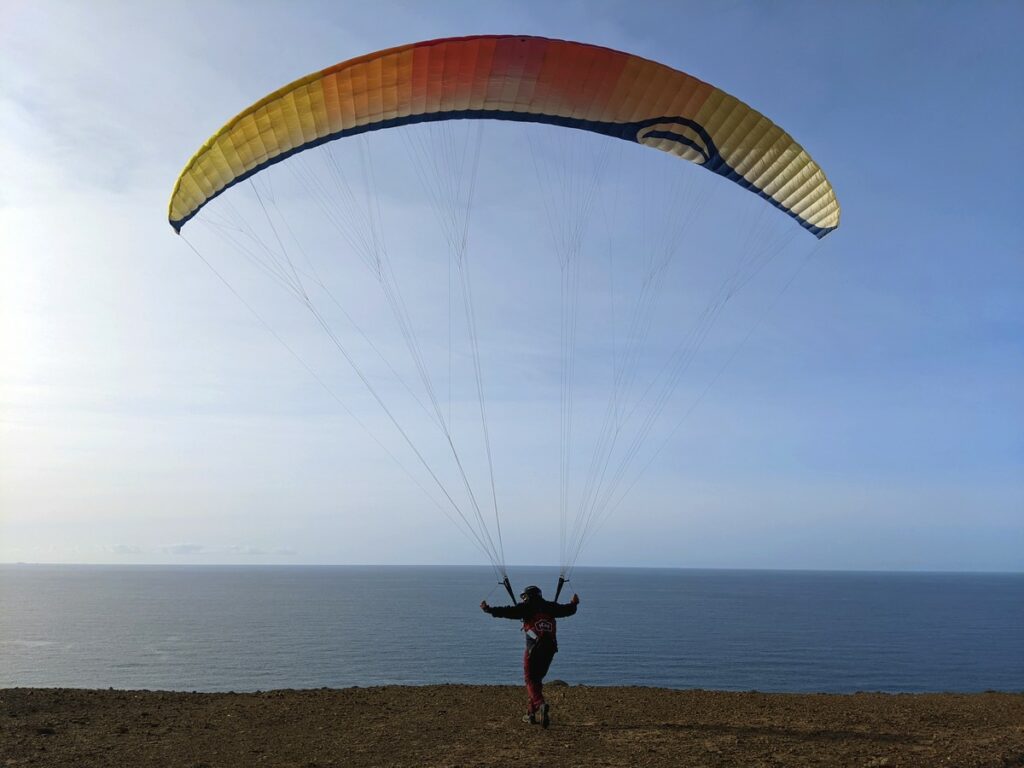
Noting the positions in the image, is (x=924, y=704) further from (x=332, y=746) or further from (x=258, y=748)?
(x=258, y=748)

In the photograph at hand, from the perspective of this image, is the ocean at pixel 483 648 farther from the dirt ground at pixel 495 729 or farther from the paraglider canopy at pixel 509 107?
the paraglider canopy at pixel 509 107

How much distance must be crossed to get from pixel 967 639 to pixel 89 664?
7631 cm

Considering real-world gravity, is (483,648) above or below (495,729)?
below

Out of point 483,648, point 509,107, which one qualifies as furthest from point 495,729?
point 483,648

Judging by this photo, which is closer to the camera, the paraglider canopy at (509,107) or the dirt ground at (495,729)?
the dirt ground at (495,729)

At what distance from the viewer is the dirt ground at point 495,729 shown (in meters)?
8.01

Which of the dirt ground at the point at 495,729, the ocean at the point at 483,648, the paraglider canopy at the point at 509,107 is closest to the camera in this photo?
the dirt ground at the point at 495,729

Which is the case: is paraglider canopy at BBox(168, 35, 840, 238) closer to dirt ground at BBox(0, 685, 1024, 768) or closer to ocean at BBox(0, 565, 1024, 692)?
dirt ground at BBox(0, 685, 1024, 768)

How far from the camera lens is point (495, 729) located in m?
9.24

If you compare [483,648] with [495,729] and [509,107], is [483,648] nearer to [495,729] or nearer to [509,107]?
[495,729]

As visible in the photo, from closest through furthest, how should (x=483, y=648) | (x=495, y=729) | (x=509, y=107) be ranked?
(x=495, y=729), (x=509, y=107), (x=483, y=648)

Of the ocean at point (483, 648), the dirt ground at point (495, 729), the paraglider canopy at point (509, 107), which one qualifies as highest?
the paraglider canopy at point (509, 107)

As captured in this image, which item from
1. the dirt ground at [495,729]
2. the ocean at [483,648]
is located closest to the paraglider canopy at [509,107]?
the dirt ground at [495,729]

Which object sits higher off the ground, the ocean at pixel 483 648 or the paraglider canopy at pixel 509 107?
the paraglider canopy at pixel 509 107
